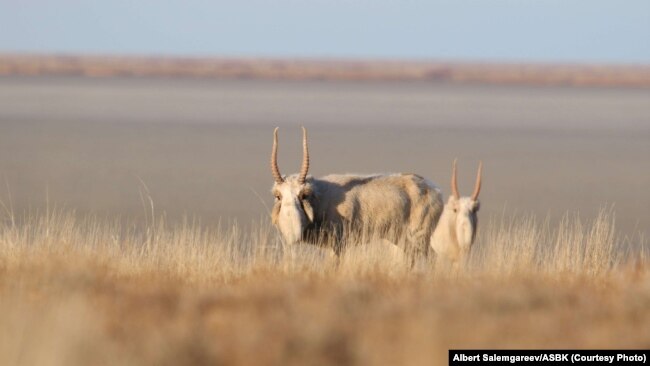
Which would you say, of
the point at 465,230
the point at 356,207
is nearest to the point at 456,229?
the point at 465,230

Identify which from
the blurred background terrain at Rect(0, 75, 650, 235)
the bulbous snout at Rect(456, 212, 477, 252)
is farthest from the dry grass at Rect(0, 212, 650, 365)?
the blurred background terrain at Rect(0, 75, 650, 235)

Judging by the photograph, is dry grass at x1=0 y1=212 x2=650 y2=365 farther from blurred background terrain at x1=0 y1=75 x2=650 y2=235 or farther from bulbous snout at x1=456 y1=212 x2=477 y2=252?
blurred background terrain at x1=0 y1=75 x2=650 y2=235

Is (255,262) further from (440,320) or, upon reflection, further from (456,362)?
(456,362)

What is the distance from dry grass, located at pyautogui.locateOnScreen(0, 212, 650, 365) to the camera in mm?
7883

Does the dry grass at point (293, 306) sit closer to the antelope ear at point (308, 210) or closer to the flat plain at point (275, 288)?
the flat plain at point (275, 288)

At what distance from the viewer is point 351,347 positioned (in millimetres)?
8094

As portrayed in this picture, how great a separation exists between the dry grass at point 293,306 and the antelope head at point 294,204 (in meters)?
0.30

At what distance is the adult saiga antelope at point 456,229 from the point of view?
12.7m

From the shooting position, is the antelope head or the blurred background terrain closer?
the antelope head
